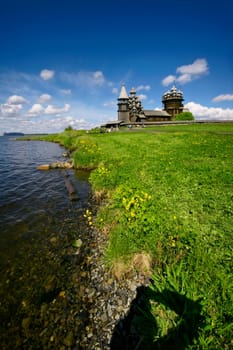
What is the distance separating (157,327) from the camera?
2.97 m

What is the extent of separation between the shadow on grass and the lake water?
1.13 m

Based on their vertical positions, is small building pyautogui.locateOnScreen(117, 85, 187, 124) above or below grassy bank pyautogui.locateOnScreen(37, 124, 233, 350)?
above

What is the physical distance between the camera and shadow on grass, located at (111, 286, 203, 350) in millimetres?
2723

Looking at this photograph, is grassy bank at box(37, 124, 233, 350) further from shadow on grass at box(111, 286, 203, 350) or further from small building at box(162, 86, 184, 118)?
small building at box(162, 86, 184, 118)

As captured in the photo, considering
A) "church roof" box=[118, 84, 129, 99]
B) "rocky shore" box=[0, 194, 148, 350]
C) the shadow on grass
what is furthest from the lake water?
"church roof" box=[118, 84, 129, 99]

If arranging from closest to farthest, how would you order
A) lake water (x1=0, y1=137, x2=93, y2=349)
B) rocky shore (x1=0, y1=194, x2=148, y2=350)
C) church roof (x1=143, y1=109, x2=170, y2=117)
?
1. rocky shore (x1=0, y1=194, x2=148, y2=350)
2. lake water (x1=0, y1=137, x2=93, y2=349)
3. church roof (x1=143, y1=109, x2=170, y2=117)

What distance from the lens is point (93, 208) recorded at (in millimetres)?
8617

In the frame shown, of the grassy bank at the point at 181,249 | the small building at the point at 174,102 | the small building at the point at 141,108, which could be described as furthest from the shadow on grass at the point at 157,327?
the small building at the point at 174,102

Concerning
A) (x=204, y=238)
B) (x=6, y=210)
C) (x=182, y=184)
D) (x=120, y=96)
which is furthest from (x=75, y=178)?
(x=120, y=96)

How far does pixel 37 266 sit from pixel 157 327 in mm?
3943

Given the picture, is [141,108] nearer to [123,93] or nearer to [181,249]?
[123,93]

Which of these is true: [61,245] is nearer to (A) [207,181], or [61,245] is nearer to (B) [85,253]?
(B) [85,253]

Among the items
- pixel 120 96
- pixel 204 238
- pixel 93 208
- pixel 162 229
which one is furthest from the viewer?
pixel 120 96

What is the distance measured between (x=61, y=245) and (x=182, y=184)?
5.57 m
